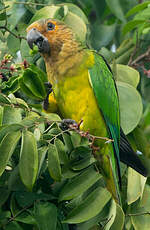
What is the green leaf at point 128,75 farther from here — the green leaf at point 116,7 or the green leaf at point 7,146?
the green leaf at point 7,146

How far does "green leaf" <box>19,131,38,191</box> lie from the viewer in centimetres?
167

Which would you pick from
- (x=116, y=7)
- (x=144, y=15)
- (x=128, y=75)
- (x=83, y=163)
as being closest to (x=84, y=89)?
(x=128, y=75)

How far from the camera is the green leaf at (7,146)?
1668mm

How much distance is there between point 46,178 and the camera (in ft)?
6.25

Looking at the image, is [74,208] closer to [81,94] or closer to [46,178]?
[46,178]

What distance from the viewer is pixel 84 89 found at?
102 inches

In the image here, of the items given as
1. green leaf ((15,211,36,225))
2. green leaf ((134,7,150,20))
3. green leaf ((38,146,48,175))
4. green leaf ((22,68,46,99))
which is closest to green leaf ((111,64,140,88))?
green leaf ((134,7,150,20))

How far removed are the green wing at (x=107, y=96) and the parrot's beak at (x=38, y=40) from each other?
0.28 meters

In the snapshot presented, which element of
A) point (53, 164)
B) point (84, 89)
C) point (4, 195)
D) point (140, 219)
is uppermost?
point (53, 164)

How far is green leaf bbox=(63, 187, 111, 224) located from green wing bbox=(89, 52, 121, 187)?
2.11 ft

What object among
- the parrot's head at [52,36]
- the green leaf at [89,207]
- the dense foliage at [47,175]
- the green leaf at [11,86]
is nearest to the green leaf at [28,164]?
the dense foliage at [47,175]

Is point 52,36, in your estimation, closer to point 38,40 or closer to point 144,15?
point 38,40

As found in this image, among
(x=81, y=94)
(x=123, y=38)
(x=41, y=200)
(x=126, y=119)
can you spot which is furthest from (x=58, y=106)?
(x=123, y=38)

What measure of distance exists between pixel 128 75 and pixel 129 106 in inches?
7.1
